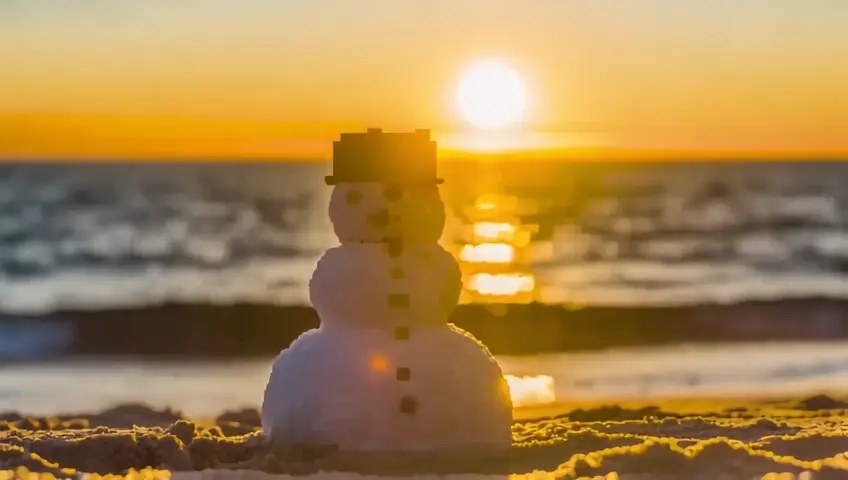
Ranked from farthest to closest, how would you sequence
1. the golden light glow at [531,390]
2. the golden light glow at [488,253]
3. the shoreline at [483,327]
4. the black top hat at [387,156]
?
the golden light glow at [488,253], the shoreline at [483,327], the golden light glow at [531,390], the black top hat at [387,156]

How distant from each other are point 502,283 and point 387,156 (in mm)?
18775

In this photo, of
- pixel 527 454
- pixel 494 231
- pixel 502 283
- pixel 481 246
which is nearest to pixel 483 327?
pixel 502 283

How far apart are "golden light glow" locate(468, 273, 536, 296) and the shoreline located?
2550 mm

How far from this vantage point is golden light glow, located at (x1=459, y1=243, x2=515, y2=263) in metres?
31.7

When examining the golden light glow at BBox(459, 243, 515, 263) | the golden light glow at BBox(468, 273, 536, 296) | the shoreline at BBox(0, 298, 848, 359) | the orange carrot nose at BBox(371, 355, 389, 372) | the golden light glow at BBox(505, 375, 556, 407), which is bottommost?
the orange carrot nose at BBox(371, 355, 389, 372)

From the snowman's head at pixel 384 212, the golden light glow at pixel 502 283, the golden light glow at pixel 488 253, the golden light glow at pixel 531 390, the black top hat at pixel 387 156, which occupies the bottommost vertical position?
the golden light glow at pixel 531 390

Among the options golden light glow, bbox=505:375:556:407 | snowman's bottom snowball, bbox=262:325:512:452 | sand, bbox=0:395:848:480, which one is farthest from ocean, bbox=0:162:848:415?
snowman's bottom snowball, bbox=262:325:512:452

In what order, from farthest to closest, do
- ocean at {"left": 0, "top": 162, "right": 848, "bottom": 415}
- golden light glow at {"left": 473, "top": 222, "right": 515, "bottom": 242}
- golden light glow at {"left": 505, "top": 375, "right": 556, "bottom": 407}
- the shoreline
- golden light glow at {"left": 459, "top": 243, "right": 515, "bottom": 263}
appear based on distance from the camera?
golden light glow at {"left": 473, "top": 222, "right": 515, "bottom": 242} < golden light glow at {"left": 459, "top": 243, "right": 515, "bottom": 263} < the shoreline < ocean at {"left": 0, "top": 162, "right": 848, "bottom": 415} < golden light glow at {"left": 505, "top": 375, "right": 556, "bottom": 407}

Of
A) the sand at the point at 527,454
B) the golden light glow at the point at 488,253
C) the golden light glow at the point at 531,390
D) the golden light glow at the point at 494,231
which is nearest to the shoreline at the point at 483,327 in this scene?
the golden light glow at the point at 531,390

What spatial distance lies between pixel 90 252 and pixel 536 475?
89.9 ft

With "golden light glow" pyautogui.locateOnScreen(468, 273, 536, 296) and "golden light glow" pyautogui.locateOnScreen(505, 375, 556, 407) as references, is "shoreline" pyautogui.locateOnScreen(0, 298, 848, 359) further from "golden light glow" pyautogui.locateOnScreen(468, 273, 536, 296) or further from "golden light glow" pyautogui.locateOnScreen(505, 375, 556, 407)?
"golden light glow" pyautogui.locateOnScreen(468, 273, 536, 296)

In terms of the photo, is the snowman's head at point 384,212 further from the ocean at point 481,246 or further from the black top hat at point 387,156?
the ocean at point 481,246

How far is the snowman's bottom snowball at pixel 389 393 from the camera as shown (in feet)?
21.8

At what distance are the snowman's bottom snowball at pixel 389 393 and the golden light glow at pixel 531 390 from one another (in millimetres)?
5128
